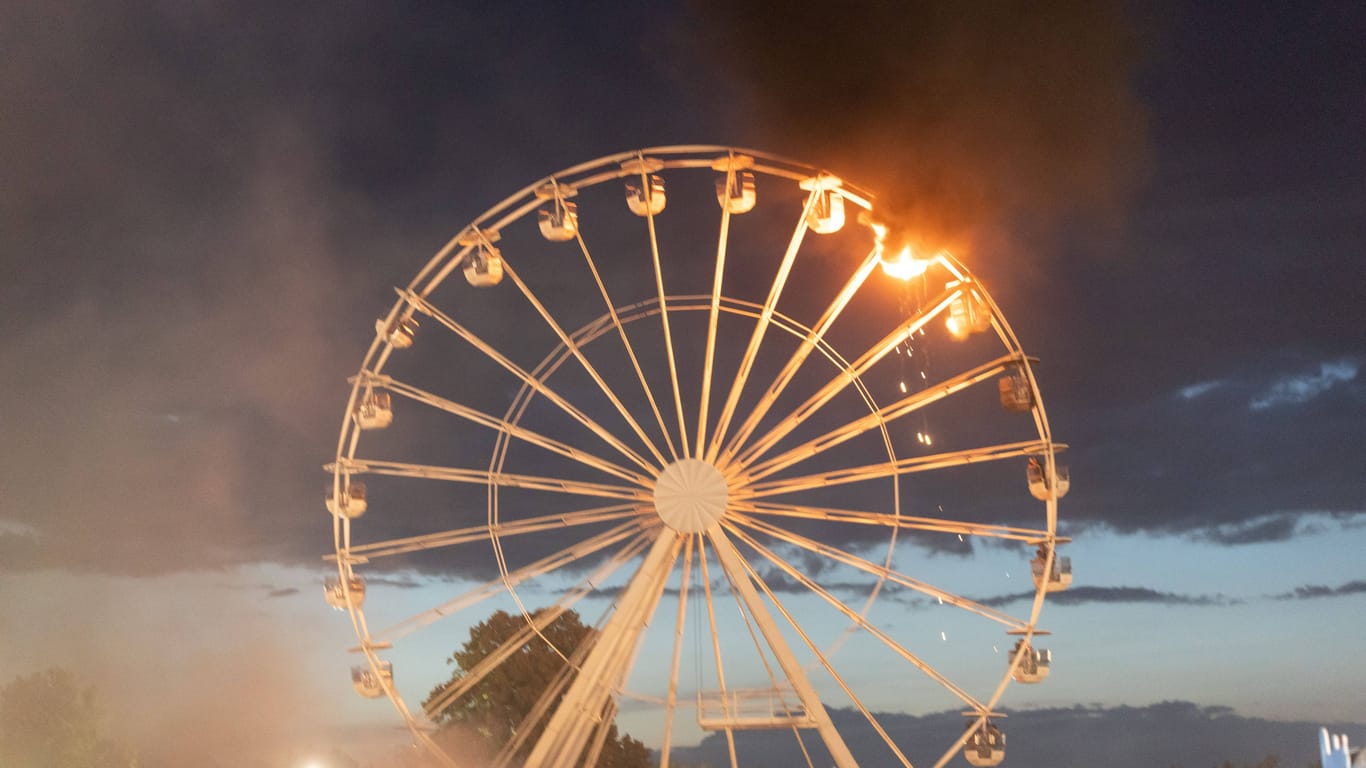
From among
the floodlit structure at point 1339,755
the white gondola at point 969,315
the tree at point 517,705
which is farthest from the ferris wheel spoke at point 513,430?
the tree at point 517,705

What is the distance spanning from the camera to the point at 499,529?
16.8 metres

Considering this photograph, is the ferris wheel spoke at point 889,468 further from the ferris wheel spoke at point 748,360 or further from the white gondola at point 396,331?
the white gondola at point 396,331

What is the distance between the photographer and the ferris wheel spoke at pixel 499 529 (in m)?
16.3

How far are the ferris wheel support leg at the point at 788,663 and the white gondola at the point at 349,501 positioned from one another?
16.9 ft

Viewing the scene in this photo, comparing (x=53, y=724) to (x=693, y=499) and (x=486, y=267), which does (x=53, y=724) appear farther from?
(x=693, y=499)

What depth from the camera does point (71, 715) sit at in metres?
32.2

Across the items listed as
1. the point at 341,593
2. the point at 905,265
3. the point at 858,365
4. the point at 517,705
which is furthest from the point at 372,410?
the point at 517,705

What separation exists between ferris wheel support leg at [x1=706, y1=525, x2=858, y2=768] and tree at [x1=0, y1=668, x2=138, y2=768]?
23318mm

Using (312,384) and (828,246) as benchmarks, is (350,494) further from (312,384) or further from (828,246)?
(828,246)

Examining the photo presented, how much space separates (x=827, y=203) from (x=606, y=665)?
6.53 meters

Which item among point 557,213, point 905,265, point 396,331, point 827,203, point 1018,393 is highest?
point 827,203

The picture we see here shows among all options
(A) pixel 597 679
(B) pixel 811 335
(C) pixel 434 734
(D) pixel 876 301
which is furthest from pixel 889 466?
(D) pixel 876 301

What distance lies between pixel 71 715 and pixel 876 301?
30.9 metres

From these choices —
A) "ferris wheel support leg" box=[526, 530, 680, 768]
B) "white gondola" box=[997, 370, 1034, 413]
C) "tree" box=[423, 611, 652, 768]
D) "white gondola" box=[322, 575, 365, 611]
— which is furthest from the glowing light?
A: "tree" box=[423, 611, 652, 768]
